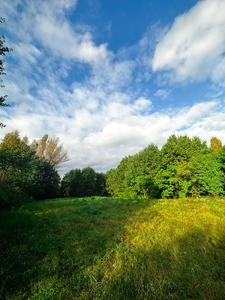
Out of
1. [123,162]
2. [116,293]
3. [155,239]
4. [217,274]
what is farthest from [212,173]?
[123,162]

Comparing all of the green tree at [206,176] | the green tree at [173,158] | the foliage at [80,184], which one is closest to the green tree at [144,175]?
the green tree at [173,158]

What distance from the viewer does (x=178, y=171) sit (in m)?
Answer: 19.9

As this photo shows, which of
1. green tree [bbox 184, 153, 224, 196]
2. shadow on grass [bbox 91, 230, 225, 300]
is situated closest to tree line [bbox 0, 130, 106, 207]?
shadow on grass [bbox 91, 230, 225, 300]

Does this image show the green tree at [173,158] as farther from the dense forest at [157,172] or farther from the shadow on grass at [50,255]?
the shadow on grass at [50,255]

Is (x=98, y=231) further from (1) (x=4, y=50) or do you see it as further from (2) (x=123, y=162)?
(2) (x=123, y=162)

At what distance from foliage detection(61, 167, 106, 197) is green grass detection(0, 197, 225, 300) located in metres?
38.7

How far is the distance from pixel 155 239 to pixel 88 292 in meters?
3.56

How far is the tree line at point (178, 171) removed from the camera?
19328 mm

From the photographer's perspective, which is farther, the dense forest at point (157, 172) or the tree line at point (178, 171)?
the tree line at point (178, 171)

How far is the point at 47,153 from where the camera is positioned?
39.8m

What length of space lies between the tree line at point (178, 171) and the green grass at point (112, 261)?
1315cm

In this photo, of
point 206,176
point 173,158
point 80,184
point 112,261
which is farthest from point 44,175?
point 112,261

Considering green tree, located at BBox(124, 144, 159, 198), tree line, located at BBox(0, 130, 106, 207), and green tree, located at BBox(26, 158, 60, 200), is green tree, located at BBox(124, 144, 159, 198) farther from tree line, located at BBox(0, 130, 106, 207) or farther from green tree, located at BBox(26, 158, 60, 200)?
green tree, located at BBox(26, 158, 60, 200)

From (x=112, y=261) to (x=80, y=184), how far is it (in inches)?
1680
